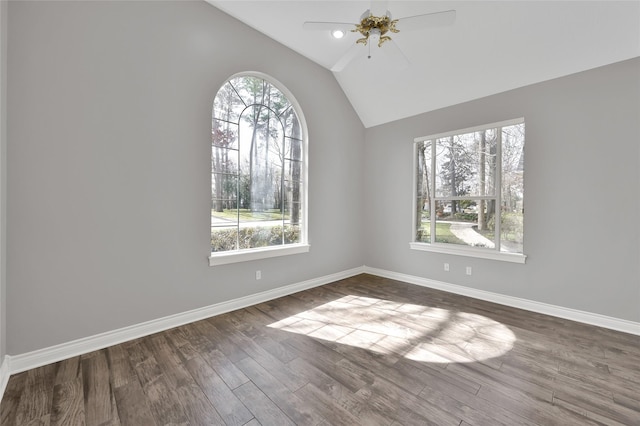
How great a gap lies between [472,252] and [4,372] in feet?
15.3

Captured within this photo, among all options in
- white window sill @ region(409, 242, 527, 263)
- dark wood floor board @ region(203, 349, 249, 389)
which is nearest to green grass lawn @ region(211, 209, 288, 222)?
dark wood floor board @ region(203, 349, 249, 389)

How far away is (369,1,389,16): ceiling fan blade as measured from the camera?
200cm

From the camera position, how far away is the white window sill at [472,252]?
3.26 metres

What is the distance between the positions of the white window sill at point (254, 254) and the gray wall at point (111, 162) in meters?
0.09

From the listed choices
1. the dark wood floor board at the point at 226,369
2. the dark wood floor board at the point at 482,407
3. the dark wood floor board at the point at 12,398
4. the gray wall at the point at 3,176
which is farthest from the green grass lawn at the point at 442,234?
the gray wall at the point at 3,176

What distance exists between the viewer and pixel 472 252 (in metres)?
3.62

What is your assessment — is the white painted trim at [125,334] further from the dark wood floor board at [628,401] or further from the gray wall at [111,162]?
the dark wood floor board at [628,401]

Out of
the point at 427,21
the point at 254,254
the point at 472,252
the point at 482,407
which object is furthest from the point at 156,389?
the point at 472,252

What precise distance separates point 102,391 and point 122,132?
79.2 inches

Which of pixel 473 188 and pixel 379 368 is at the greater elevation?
pixel 473 188

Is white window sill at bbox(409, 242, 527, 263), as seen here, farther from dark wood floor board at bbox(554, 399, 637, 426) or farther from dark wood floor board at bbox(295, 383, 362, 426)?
dark wood floor board at bbox(295, 383, 362, 426)

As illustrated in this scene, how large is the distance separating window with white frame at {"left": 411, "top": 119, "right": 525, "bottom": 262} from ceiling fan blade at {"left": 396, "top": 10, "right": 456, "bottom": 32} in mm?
1889

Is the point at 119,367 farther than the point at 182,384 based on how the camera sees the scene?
Yes

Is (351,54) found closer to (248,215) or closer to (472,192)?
(248,215)
